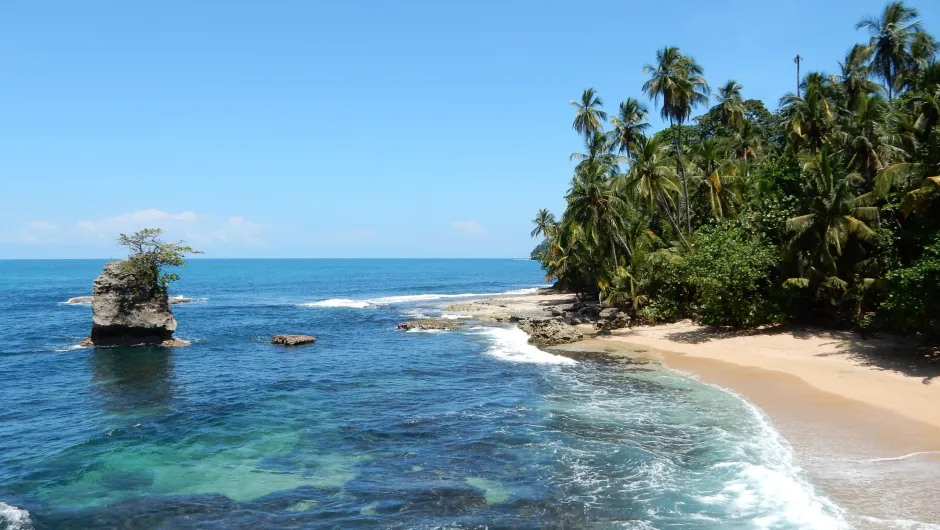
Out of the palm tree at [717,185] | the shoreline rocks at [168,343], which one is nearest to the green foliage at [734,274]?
the palm tree at [717,185]

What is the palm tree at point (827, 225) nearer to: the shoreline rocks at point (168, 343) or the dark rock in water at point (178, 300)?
the shoreline rocks at point (168, 343)

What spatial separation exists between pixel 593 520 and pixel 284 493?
7122 millimetres

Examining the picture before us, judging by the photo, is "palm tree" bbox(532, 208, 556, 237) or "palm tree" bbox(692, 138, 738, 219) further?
"palm tree" bbox(532, 208, 556, 237)

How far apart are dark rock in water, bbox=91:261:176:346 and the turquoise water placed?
414 centimetres

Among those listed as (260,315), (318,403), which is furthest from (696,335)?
(260,315)

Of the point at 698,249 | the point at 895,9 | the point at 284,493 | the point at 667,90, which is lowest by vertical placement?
the point at 284,493

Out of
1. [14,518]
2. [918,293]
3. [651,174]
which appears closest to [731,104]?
[651,174]

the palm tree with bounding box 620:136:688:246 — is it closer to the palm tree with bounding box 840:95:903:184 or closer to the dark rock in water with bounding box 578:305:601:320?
the dark rock in water with bounding box 578:305:601:320

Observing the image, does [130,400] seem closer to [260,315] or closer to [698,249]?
[698,249]

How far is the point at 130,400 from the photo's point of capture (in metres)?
23.4

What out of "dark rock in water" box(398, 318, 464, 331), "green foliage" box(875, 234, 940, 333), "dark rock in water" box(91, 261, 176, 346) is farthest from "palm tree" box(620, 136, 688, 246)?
"dark rock in water" box(91, 261, 176, 346)

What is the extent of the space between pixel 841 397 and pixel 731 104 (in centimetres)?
4412

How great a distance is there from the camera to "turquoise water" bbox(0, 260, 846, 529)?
12.4 m

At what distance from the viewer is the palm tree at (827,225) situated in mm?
26484
